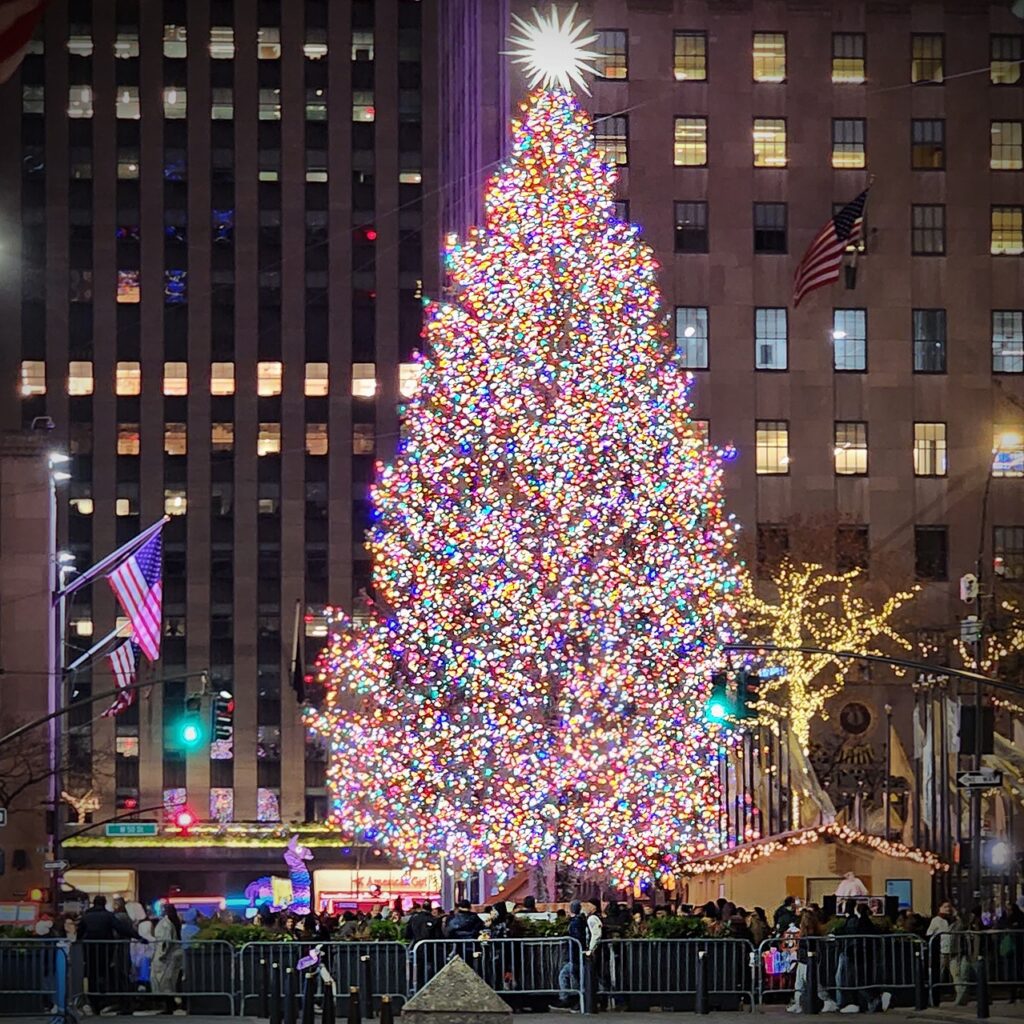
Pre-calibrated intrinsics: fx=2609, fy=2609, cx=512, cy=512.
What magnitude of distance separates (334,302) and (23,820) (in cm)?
6445

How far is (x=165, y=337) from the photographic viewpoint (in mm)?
132500

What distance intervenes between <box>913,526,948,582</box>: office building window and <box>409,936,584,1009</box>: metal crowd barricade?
139ft

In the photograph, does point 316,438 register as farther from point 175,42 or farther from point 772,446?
point 772,446

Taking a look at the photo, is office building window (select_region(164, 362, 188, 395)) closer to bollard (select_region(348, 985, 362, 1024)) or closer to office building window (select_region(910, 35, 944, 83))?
office building window (select_region(910, 35, 944, 83))

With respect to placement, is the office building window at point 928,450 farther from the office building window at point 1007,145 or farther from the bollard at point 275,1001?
the bollard at point 275,1001

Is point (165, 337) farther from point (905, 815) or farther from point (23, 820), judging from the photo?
point (905, 815)

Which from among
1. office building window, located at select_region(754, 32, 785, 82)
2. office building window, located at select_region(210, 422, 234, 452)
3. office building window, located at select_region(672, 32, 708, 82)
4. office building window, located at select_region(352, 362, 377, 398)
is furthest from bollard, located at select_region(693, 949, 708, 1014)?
office building window, located at select_region(210, 422, 234, 452)

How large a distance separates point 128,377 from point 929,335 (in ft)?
201

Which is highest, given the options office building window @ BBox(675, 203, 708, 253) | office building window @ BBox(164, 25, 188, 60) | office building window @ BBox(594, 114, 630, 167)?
office building window @ BBox(164, 25, 188, 60)

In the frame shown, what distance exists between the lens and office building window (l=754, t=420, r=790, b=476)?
259 feet

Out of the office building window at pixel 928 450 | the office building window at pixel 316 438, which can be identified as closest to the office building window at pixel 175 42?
the office building window at pixel 316 438

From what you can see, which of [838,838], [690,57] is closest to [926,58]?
[690,57]

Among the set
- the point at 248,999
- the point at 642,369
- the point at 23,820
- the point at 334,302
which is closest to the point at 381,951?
the point at 248,999

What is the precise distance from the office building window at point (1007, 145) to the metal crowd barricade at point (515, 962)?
49.0 metres
